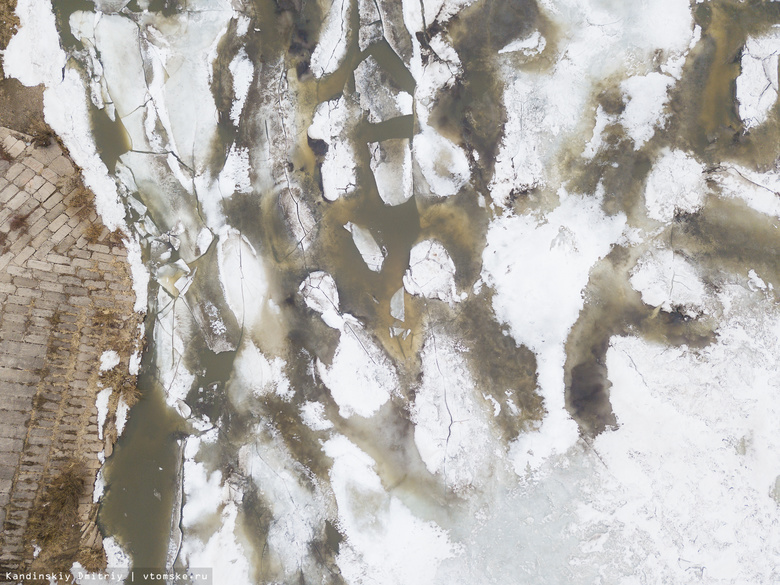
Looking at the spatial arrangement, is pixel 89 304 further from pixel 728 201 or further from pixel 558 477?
pixel 728 201

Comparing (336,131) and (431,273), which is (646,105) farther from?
(336,131)

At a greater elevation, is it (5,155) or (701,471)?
(5,155)

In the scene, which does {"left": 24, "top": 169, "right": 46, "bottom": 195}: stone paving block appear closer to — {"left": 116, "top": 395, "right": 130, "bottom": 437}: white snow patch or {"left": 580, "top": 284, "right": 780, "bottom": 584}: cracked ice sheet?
{"left": 116, "top": 395, "right": 130, "bottom": 437}: white snow patch

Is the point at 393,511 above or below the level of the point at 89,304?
below

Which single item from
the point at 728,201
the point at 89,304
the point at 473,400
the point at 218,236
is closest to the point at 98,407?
the point at 89,304

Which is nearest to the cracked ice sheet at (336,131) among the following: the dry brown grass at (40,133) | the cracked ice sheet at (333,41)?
the cracked ice sheet at (333,41)

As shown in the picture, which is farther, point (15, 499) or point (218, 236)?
point (218, 236)

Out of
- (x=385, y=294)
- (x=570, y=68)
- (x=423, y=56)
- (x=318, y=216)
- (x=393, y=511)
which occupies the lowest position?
(x=393, y=511)

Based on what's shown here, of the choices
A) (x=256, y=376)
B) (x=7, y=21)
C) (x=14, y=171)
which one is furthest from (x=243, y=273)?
(x=7, y=21)
